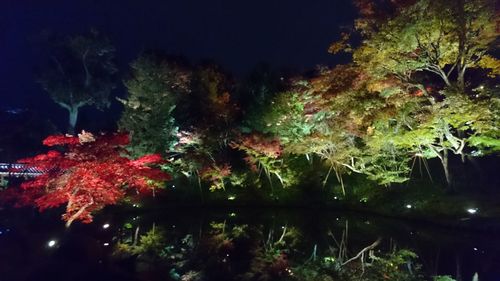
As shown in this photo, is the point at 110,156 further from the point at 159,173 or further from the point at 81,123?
the point at 81,123

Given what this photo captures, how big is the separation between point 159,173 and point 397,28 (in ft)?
38.3

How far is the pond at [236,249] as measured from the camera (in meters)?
8.75

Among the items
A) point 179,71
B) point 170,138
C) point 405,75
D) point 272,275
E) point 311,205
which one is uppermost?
point 179,71

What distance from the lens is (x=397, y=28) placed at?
12.9 m

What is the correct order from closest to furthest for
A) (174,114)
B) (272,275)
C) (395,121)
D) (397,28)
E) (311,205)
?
1. (272,275)
2. (397,28)
3. (395,121)
4. (311,205)
5. (174,114)

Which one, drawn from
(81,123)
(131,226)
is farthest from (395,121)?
(81,123)

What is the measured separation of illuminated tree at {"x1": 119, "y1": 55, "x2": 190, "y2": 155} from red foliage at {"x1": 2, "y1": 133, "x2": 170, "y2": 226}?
5594 mm

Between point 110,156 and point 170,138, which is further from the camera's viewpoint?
point 170,138

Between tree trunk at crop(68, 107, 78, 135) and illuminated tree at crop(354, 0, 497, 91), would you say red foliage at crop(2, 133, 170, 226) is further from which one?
tree trunk at crop(68, 107, 78, 135)

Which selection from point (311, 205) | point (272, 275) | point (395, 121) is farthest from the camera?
point (311, 205)

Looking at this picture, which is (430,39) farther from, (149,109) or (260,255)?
(149,109)

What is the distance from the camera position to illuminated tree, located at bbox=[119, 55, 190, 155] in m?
20.3

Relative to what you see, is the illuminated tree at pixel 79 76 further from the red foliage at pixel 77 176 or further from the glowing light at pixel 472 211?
the glowing light at pixel 472 211

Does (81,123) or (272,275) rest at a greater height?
(81,123)
